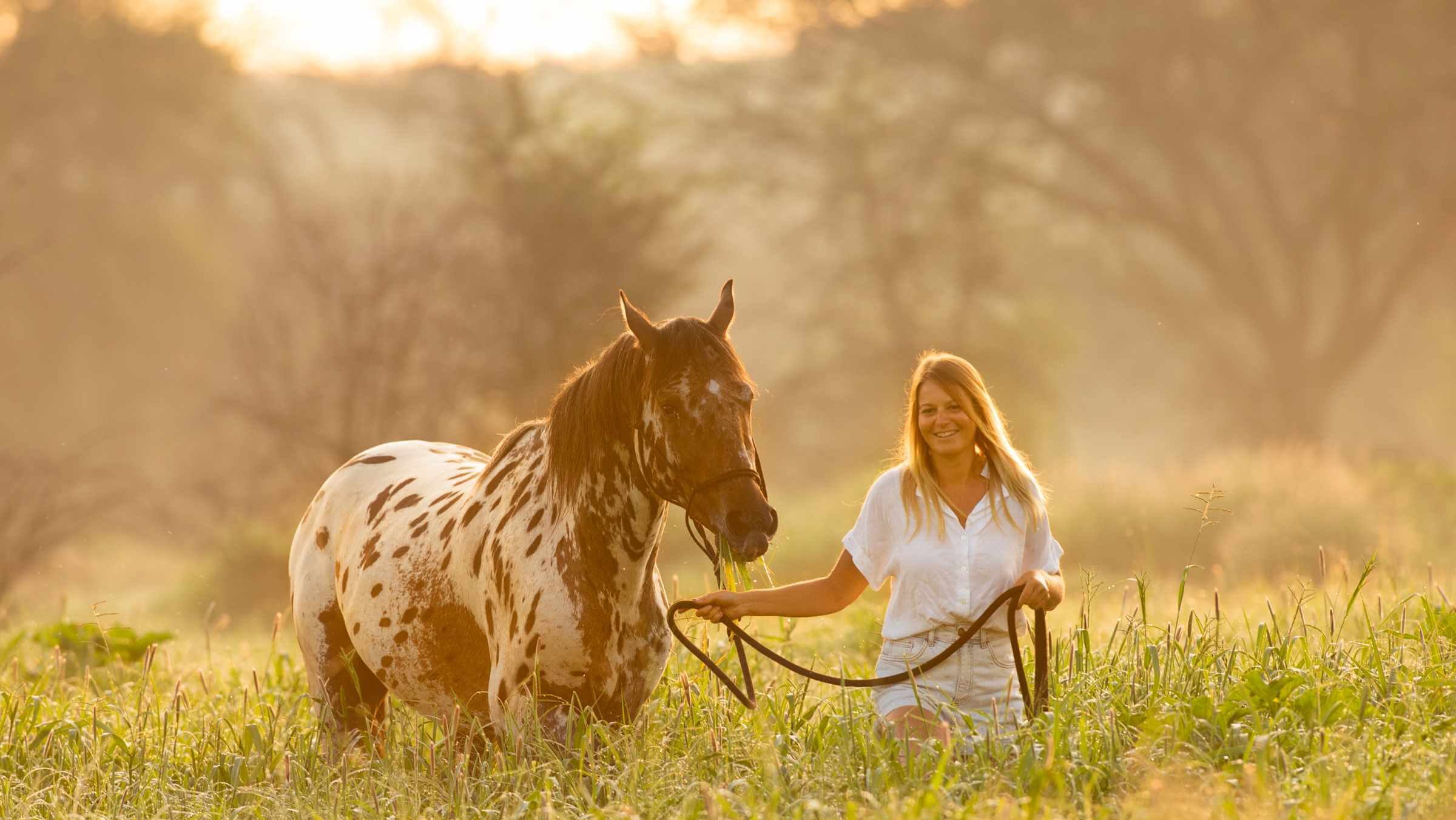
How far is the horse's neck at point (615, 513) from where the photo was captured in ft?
15.2

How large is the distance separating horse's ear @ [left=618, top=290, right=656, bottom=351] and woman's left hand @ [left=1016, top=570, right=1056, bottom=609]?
4.65 feet

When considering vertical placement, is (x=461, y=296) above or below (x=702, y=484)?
above

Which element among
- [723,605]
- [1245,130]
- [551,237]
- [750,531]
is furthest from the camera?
[1245,130]

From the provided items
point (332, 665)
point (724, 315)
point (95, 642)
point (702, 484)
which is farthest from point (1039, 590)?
point (95, 642)

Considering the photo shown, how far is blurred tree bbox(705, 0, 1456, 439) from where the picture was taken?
2659 cm

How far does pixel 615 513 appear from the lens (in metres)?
4.63

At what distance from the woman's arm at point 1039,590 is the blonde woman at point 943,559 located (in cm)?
1

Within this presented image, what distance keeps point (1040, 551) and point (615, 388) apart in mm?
1551

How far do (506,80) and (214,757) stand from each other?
50.9 ft

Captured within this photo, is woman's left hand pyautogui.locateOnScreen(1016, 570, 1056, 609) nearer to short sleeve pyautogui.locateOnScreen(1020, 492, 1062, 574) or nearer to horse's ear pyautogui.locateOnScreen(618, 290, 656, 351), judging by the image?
short sleeve pyautogui.locateOnScreen(1020, 492, 1062, 574)

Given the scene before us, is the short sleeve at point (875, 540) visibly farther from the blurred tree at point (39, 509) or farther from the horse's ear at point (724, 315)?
the blurred tree at point (39, 509)

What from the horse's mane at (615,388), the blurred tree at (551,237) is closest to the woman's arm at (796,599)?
the horse's mane at (615,388)

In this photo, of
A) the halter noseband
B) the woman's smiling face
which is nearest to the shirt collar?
the woman's smiling face

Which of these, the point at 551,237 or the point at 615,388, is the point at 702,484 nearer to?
the point at 615,388
